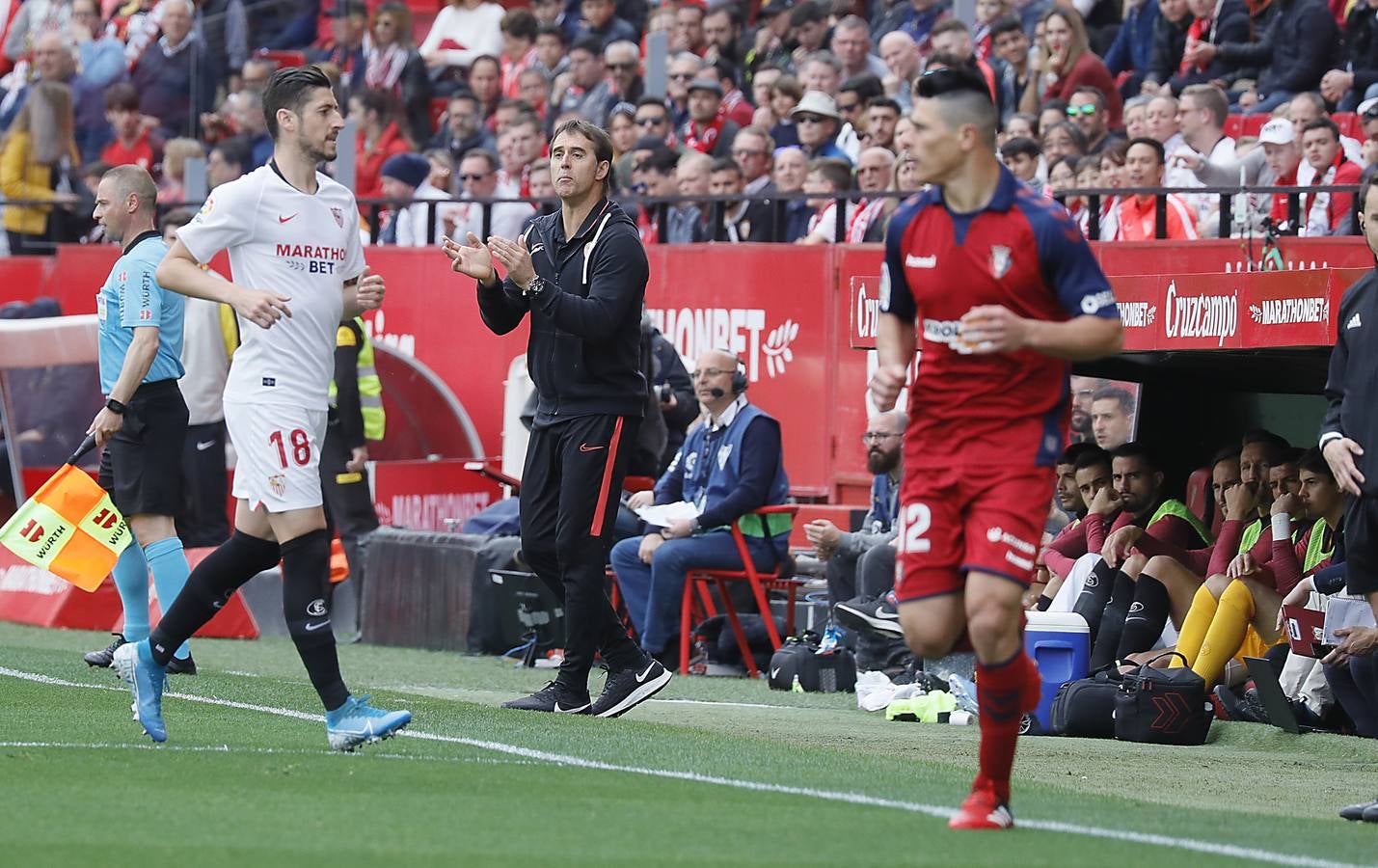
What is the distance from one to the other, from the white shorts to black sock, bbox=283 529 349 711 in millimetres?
137

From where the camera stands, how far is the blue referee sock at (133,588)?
10180 mm

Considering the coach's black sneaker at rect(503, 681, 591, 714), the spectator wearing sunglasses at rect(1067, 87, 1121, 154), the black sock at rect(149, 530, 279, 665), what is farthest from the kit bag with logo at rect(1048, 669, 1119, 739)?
the spectator wearing sunglasses at rect(1067, 87, 1121, 154)

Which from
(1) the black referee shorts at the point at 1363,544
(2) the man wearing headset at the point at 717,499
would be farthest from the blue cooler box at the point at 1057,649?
(1) the black referee shorts at the point at 1363,544

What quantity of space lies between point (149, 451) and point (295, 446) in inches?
Result: 124

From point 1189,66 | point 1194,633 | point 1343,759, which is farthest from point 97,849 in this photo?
point 1189,66

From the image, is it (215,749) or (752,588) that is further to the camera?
(752,588)

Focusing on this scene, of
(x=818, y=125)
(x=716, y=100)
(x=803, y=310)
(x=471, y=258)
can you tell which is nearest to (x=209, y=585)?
(x=471, y=258)

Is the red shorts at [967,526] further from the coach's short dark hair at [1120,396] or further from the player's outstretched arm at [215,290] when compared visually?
the coach's short dark hair at [1120,396]

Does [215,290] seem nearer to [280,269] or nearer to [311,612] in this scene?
[280,269]

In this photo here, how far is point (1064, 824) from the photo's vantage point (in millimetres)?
6070

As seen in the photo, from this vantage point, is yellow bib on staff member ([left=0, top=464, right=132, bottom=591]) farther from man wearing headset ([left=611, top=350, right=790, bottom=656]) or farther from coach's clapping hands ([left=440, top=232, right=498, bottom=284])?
man wearing headset ([left=611, top=350, right=790, bottom=656])

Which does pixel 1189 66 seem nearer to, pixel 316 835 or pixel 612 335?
pixel 612 335

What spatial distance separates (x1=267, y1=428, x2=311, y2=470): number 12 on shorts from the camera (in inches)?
283

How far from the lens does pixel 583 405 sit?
8867 mm
